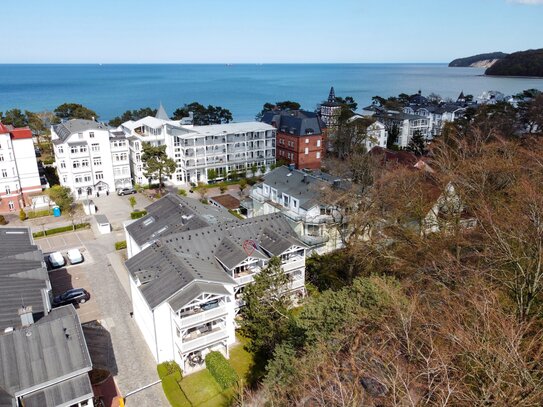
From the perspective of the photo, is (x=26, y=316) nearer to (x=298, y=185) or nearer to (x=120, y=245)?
(x=120, y=245)

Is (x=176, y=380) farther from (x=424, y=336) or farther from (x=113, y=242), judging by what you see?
(x=113, y=242)

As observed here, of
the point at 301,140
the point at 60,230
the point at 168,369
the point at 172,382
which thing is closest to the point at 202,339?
the point at 168,369

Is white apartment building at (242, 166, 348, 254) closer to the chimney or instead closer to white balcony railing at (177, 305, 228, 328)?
white balcony railing at (177, 305, 228, 328)

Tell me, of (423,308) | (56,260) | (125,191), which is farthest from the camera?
(125,191)

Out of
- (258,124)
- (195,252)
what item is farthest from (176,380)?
(258,124)

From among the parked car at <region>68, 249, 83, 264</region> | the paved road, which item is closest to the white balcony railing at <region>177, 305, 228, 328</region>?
the paved road

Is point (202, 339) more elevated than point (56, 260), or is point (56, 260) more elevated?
point (202, 339)
